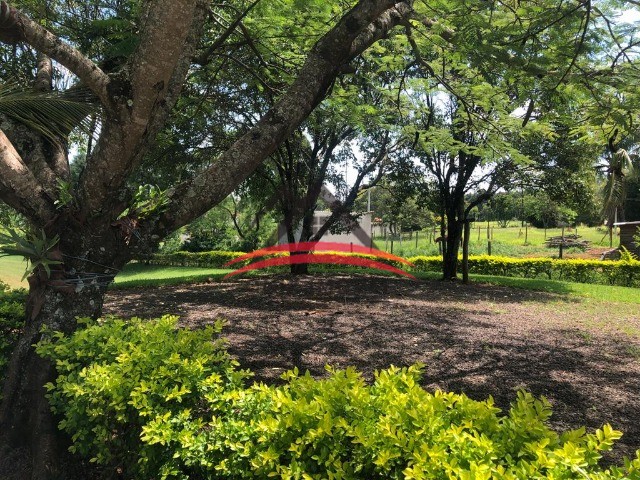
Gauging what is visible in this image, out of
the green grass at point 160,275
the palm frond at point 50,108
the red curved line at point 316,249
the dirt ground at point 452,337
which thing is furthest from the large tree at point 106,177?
the red curved line at point 316,249

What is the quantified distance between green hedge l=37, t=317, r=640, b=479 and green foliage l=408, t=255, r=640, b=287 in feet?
48.0

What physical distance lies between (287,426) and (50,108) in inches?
112

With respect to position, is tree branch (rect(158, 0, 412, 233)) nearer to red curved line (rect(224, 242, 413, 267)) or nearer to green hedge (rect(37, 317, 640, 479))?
green hedge (rect(37, 317, 640, 479))

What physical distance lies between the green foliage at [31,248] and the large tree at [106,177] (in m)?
0.03

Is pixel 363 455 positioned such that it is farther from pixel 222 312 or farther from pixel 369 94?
pixel 369 94

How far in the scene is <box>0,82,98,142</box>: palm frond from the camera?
9.91ft

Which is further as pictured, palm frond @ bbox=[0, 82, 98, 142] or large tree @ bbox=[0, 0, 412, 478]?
palm frond @ bbox=[0, 82, 98, 142]

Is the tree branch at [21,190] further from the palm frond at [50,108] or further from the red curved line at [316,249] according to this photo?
the red curved line at [316,249]

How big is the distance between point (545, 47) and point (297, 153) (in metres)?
9.62

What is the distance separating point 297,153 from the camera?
13.7 metres

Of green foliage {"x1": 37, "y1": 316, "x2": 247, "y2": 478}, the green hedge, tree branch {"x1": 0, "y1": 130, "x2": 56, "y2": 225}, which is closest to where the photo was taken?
the green hedge

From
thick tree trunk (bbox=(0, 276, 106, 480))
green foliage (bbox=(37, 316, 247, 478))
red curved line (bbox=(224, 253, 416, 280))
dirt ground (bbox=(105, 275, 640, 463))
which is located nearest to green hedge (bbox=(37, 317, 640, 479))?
green foliage (bbox=(37, 316, 247, 478))

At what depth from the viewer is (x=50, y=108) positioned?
3.14 m

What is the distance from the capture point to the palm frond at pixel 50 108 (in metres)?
3.02
